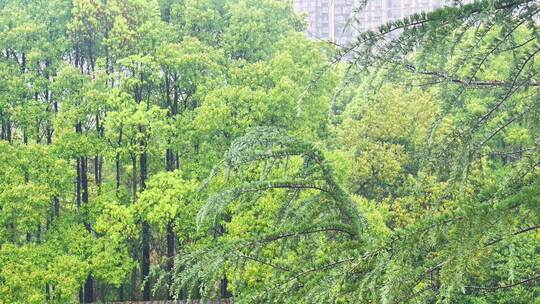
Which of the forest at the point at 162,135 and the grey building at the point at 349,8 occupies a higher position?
the grey building at the point at 349,8

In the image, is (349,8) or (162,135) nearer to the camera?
(162,135)

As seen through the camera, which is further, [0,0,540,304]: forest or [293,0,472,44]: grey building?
[293,0,472,44]: grey building

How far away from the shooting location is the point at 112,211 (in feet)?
60.3

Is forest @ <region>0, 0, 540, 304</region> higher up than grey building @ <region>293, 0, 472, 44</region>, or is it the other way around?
grey building @ <region>293, 0, 472, 44</region>

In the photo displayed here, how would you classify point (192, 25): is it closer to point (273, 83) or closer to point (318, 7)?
point (273, 83)

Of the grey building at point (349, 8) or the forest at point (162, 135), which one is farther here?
the grey building at point (349, 8)

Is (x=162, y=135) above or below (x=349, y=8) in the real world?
below

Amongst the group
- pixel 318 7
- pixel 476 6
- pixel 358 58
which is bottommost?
pixel 358 58

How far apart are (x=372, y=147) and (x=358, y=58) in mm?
16637

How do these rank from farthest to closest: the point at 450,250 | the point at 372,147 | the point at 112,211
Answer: the point at 372,147, the point at 112,211, the point at 450,250

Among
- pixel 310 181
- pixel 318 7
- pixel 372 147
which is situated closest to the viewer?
pixel 310 181

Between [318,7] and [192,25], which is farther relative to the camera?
[318,7]

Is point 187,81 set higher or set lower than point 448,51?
higher

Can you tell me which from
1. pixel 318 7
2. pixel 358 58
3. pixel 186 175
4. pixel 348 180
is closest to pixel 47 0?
pixel 186 175
